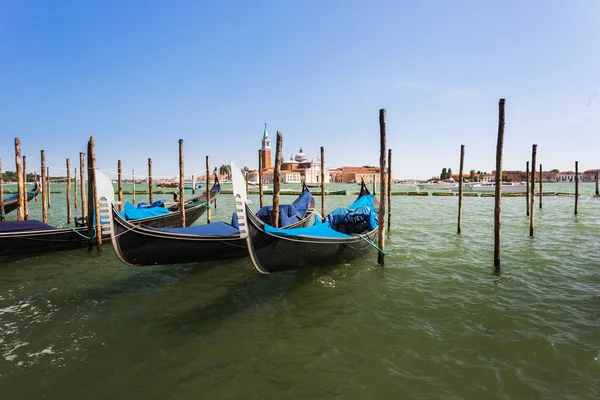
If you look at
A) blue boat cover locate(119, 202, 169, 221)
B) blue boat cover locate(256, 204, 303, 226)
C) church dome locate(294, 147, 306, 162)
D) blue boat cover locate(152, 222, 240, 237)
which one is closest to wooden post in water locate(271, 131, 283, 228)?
blue boat cover locate(256, 204, 303, 226)

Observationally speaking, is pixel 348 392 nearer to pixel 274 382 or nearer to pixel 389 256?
pixel 274 382

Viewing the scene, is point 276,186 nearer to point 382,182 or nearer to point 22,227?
point 382,182

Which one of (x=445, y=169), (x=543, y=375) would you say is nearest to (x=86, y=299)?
(x=543, y=375)

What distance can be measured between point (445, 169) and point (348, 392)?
98.4m

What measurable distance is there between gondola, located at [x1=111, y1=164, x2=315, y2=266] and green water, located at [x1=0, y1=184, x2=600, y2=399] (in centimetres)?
46

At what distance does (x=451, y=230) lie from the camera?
37.7 ft

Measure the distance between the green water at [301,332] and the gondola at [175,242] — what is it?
1.50 feet

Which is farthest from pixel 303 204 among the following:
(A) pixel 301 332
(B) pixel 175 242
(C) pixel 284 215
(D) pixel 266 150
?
(D) pixel 266 150

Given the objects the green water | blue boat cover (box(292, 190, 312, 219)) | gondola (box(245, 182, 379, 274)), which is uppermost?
blue boat cover (box(292, 190, 312, 219))

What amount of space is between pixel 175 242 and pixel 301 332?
2.82m

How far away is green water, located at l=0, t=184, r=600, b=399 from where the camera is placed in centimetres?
284

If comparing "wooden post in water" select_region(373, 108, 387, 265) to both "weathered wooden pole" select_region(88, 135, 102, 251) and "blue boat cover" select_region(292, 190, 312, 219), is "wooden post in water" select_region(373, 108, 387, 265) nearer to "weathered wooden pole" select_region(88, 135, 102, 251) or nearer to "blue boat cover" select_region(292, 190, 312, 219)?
"blue boat cover" select_region(292, 190, 312, 219)

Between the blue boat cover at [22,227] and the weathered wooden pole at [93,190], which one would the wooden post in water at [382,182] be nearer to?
the weathered wooden pole at [93,190]

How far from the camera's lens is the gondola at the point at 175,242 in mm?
4836
